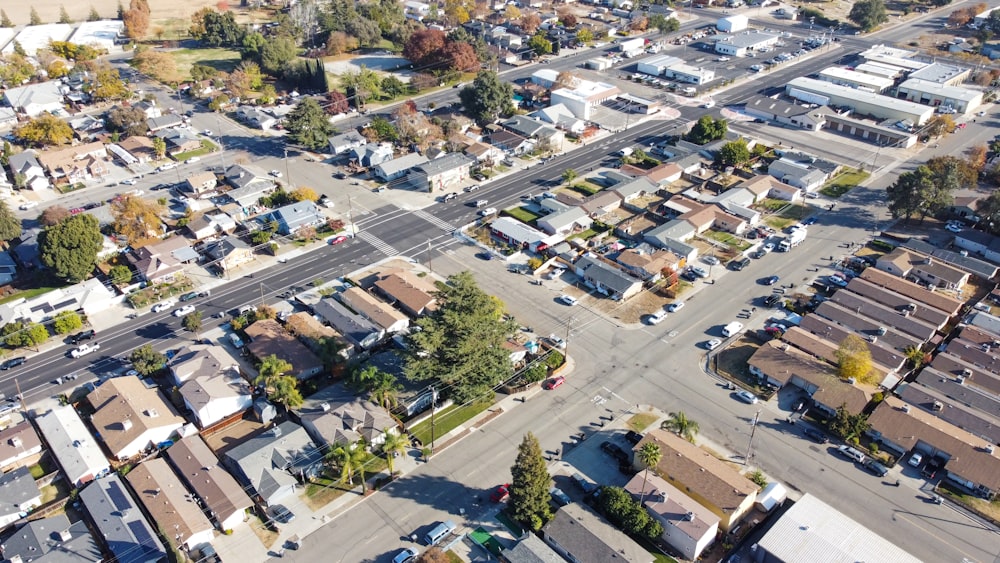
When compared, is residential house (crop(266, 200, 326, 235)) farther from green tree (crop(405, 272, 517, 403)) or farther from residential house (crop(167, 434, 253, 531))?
residential house (crop(167, 434, 253, 531))

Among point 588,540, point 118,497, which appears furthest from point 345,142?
point 588,540

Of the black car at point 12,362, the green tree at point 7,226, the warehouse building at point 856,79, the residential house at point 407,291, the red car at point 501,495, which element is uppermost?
the warehouse building at point 856,79

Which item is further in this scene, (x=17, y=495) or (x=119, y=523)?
(x=17, y=495)

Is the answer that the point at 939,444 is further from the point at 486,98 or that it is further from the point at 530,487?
the point at 486,98

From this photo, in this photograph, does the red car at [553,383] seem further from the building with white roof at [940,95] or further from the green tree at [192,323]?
the building with white roof at [940,95]

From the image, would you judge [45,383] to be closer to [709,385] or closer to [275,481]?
[275,481]

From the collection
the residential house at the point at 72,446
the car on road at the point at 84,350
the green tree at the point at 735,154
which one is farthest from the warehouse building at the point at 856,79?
the residential house at the point at 72,446
